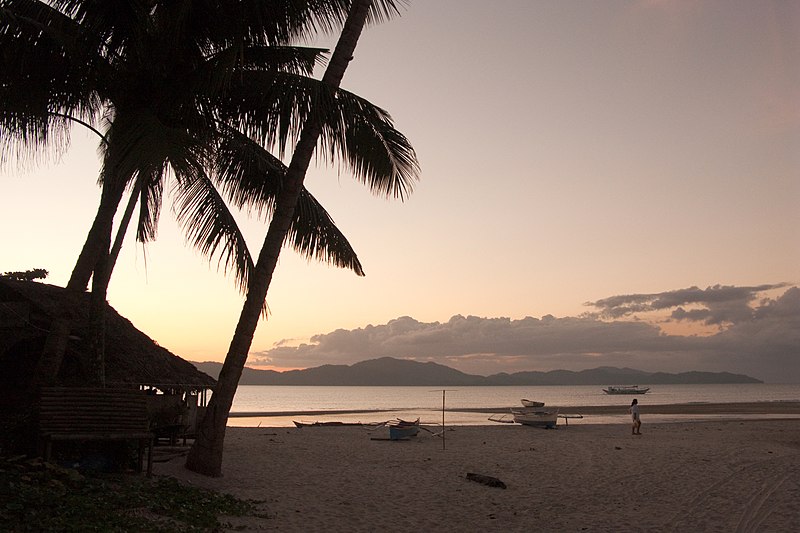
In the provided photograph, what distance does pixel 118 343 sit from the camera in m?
14.6

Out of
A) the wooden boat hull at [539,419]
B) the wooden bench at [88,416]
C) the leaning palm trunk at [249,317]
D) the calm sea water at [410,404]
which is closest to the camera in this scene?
the wooden bench at [88,416]

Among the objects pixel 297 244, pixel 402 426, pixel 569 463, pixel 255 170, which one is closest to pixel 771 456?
pixel 569 463

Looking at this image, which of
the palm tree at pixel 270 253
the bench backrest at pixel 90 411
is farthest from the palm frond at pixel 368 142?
the bench backrest at pixel 90 411

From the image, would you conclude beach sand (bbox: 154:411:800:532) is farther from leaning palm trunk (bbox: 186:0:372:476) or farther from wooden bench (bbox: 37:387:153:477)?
wooden bench (bbox: 37:387:153:477)

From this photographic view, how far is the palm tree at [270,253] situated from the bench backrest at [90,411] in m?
1.65

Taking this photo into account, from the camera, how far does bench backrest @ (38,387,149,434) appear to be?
8.27 m

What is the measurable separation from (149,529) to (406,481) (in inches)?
252

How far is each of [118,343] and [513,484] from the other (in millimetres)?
9014

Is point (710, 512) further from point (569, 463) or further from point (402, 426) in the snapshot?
→ point (402, 426)

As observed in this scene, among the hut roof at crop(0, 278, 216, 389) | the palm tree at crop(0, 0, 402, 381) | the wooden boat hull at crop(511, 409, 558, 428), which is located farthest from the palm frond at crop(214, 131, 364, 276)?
the wooden boat hull at crop(511, 409, 558, 428)

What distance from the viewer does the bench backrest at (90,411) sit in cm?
827

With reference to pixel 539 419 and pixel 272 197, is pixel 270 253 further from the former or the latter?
pixel 539 419

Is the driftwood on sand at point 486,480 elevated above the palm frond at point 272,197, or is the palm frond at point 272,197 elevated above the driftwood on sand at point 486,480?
the palm frond at point 272,197

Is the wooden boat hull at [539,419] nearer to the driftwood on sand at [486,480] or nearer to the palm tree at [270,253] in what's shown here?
the driftwood on sand at [486,480]
